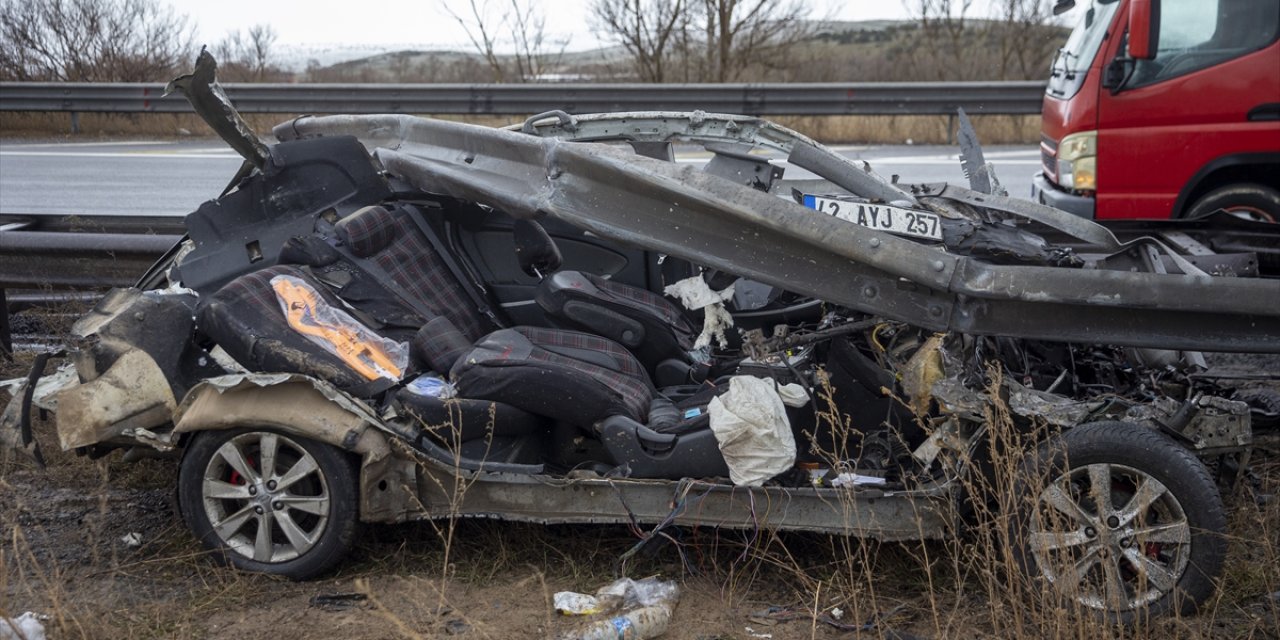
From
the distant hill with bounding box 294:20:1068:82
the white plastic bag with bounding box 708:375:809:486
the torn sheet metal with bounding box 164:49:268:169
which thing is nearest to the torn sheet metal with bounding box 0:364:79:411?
the torn sheet metal with bounding box 164:49:268:169

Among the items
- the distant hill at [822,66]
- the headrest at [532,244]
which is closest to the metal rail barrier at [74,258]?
the headrest at [532,244]

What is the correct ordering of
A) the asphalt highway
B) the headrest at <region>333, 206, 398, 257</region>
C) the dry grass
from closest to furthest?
the headrest at <region>333, 206, 398, 257</region>, the asphalt highway, the dry grass

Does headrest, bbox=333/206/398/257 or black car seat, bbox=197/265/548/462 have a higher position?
headrest, bbox=333/206/398/257

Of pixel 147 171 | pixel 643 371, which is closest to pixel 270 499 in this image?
pixel 643 371

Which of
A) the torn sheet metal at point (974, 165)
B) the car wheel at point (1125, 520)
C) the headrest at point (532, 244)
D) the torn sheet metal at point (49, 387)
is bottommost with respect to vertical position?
the car wheel at point (1125, 520)

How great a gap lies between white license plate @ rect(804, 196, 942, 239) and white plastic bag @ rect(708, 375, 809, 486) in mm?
807

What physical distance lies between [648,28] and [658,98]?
13.8 ft

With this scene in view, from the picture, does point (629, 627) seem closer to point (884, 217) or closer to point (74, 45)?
point (884, 217)

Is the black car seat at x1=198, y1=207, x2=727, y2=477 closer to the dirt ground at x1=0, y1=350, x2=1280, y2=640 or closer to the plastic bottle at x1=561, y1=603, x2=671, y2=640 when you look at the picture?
the dirt ground at x1=0, y1=350, x2=1280, y2=640

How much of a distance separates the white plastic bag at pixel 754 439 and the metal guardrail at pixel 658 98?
10.5 metres

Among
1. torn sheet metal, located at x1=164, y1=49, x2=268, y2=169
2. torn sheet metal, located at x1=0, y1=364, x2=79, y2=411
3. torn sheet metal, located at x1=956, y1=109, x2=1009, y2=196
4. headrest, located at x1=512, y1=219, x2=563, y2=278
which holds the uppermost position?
torn sheet metal, located at x1=164, y1=49, x2=268, y2=169

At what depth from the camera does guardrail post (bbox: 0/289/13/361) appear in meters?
6.04

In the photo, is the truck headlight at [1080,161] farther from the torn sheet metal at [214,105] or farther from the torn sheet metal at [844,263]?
the torn sheet metal at [214,105]

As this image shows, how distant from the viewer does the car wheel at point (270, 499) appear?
12.0 feet
